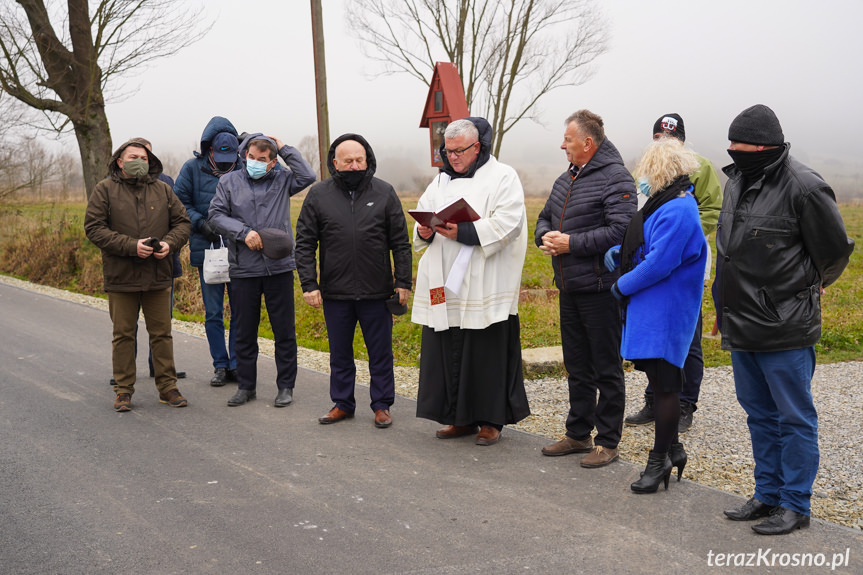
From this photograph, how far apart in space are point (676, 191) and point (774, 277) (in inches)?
29.3

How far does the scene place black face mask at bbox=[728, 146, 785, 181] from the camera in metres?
4.05

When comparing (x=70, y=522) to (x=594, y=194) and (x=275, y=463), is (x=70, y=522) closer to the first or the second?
(x=275, y=463)

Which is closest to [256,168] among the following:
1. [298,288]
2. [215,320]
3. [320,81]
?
[215,320]

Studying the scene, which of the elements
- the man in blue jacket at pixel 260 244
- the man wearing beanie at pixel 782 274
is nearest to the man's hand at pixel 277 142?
the man in blue jacket at pixel 260 244

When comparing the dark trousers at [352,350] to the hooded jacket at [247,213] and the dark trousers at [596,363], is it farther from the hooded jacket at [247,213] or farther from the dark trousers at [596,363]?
the dark trousers at [596,363]

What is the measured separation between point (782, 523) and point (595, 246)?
6.46ft

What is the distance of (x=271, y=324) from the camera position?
6773 mm

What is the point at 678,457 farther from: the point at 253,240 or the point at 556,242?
the point at 253,240

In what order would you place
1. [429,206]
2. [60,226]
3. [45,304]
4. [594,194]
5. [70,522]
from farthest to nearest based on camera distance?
[60,226] < [45,304] < [429,206] < [594,194] < [70,522]

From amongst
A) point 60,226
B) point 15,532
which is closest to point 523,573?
point 15,532

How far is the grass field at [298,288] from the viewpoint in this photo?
959 cm

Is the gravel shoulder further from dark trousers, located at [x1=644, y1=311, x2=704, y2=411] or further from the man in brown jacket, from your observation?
the man in brown jacket

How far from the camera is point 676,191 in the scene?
443 centimetres

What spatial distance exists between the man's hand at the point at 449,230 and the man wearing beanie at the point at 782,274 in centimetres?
191
